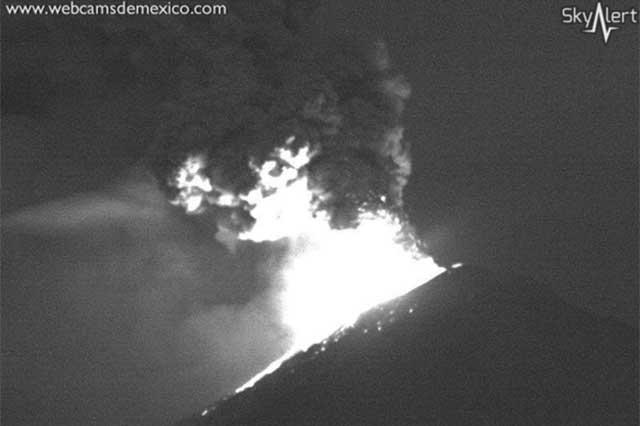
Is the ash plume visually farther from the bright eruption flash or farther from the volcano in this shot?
the volcano

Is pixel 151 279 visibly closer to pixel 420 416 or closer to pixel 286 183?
pixel 286 183

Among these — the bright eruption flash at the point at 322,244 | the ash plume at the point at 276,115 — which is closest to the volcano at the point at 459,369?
the bright eruption flash at the point at 322,244

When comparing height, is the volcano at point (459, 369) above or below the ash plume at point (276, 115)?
below

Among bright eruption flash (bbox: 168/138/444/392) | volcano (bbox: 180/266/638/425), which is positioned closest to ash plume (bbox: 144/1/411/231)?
bright eruption flash (bbox: 168/138/444/392)

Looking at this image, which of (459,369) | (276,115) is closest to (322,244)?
(276,115)

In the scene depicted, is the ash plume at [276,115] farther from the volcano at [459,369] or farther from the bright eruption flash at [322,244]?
the volcano at [459,369]

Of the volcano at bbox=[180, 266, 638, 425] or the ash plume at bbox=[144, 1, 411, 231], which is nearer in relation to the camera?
the volcano at bbox=[180, 266, 638, 425]
